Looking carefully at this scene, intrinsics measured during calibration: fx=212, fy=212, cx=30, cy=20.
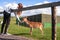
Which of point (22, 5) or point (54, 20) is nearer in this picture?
point (54, 20)

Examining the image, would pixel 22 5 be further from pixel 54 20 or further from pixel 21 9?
pixel 54 20

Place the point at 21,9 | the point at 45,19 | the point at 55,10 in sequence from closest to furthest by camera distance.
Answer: the point at 55,10
the point at 21,9
the point at 45,19

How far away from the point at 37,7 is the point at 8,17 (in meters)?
2.36

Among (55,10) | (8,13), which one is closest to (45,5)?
(55,10)

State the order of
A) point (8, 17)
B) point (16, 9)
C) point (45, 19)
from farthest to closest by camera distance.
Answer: point (45, 19), point (8, 17), point (16, 9)

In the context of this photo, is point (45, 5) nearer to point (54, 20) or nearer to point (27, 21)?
point (54, 20)

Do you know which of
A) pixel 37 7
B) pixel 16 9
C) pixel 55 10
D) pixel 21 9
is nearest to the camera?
pixel 55 10

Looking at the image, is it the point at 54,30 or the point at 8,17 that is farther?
the point at 8,17

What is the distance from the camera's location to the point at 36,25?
9484 millimetres

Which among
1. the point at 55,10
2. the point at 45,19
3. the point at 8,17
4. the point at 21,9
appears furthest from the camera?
the point at 45,19

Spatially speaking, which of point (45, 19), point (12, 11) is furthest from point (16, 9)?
point (45, 19)

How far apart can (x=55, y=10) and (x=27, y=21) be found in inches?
153

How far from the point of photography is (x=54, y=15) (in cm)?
548

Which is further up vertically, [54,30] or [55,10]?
[55,10]
